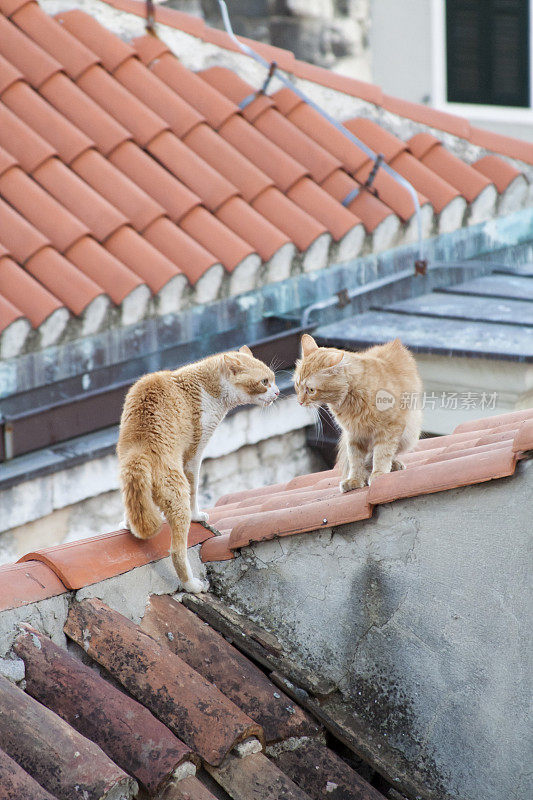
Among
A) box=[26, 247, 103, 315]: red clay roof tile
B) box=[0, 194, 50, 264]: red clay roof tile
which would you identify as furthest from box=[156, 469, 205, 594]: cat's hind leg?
box=[0, 194, 50, 264]: red clay roof tile

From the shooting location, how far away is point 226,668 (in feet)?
7.94

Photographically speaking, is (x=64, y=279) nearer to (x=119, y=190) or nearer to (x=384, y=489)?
(x=119, y=190)

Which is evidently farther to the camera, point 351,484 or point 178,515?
point 351,484

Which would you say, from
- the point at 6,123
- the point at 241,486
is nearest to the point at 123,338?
the point at 241,486

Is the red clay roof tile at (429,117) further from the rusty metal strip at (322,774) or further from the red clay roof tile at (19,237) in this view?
the rusty metal strip at (322,774)

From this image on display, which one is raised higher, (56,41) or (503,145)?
(56,41)

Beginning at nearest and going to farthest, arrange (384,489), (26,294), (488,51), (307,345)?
(384,489)
(307,345)
(26,294)
(488,51)

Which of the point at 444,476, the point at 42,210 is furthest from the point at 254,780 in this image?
the point at 42,210

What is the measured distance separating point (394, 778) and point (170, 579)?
0.80 meters

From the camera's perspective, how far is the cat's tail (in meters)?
2.53

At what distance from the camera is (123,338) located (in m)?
4.49

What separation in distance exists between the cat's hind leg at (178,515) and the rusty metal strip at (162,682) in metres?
0.22

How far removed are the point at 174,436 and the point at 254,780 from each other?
0.94 meters

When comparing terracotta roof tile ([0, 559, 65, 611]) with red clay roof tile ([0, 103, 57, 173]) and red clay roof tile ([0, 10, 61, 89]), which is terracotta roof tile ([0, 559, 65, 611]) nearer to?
red clay roof tile ([0, 103, 57, 173])
